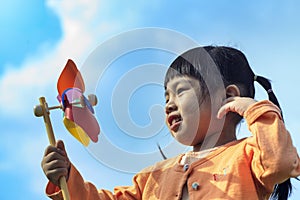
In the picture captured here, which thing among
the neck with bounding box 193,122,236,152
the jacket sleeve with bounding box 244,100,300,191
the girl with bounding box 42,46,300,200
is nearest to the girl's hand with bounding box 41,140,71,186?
the girl with bounding box 42,46,300,200

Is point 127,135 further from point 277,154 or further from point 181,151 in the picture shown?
point 277,154

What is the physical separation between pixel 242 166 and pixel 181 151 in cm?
26

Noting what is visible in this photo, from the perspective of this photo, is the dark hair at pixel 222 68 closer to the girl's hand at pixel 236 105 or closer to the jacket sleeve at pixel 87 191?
the girl's hand at pixel 236 105

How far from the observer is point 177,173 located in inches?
101

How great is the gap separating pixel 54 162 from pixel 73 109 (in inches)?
7.7

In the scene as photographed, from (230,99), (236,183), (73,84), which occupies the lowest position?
(236,183)

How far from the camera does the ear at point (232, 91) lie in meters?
2.68

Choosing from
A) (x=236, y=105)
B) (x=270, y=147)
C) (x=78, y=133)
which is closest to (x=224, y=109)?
(x=236, y=105)

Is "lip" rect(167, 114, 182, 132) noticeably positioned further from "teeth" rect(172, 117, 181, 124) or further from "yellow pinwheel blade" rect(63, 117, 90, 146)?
"yellow pinwheel blade" rect(63, 117, 90, 146)

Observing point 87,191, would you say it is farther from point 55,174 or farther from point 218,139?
point 218,139

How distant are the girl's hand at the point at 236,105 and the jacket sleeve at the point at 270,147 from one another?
0.12ft

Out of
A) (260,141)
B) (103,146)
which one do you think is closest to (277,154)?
(260,141)

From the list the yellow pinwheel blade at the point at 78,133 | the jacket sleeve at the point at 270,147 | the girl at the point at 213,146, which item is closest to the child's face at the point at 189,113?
the girl at the point at 213,146

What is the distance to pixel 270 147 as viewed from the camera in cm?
234
